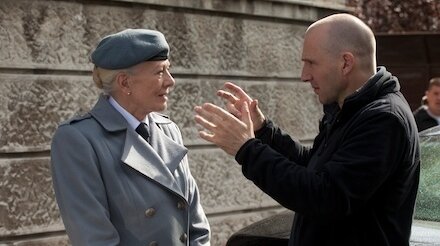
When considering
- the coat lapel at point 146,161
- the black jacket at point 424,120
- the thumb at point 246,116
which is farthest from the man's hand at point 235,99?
the black jacket at point 424,120

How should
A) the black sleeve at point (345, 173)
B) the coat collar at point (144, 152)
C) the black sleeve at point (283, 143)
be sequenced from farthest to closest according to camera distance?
the black sleeve at point (283, 143) → the coat collar at point (144, 152) → the black sleeve at point (345, 173)

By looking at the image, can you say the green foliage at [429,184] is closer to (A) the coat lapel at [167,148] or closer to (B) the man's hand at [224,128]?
(A) the coat lapel at [167,148]

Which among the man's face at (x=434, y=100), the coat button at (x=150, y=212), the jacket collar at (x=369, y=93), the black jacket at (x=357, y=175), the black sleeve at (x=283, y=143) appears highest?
the jacket collar at (x=369, y=93)

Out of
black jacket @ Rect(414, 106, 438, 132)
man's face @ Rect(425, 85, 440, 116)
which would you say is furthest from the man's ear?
man's face @ Rect(425, 85, 440, 116)

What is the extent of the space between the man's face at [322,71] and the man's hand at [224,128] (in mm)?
300

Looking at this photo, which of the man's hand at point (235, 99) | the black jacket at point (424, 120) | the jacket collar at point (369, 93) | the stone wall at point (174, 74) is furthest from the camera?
the black jacket at point (424, 120)

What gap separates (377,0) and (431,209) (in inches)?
778

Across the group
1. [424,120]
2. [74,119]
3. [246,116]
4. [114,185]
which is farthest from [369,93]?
[424,120]

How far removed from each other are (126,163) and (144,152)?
0.42 feet

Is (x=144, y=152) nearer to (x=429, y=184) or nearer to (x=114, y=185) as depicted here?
(x=114, y=185)

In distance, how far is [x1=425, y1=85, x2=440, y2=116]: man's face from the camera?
11023 mm

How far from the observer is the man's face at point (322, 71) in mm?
3918

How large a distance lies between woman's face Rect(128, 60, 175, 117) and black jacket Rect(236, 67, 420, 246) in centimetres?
49

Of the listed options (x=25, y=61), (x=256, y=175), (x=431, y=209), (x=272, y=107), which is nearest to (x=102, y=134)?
(x=256, y=175)
